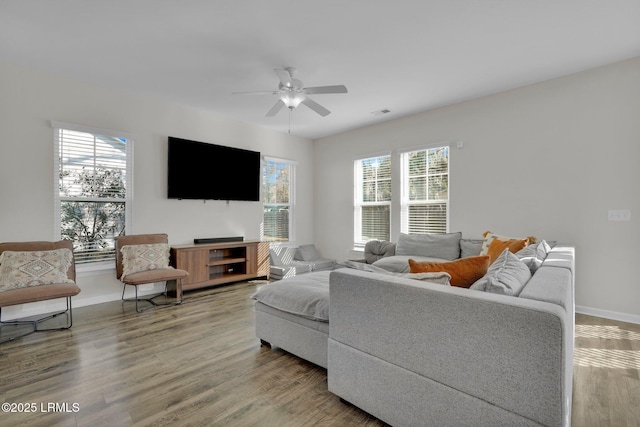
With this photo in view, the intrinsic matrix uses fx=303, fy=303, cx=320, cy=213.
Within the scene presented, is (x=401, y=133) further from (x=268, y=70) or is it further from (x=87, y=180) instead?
(x=87, y=180)

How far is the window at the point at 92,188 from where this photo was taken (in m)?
3.70

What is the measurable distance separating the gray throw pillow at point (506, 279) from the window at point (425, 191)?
9.95 ft

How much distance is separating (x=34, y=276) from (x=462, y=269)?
3.91m

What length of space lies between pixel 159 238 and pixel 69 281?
112 cm

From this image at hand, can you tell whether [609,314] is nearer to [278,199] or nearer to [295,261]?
[295,261]

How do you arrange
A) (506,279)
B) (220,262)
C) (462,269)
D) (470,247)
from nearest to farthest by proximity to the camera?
(506,279) → (462,269) → (470,247) → (220,262)

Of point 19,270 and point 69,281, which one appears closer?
point 19,270

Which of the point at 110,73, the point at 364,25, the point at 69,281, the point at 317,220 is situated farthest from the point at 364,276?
the point at 317,220

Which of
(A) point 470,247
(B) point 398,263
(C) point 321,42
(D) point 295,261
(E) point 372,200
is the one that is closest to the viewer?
(C) point 321,42

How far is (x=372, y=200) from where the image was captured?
18.9 feet

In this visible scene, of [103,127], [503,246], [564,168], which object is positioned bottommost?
[503,246]

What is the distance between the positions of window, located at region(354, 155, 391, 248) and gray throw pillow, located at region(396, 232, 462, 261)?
0.73 m

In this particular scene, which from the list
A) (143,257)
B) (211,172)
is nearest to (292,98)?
(211,172)

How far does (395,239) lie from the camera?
17.4 ft
